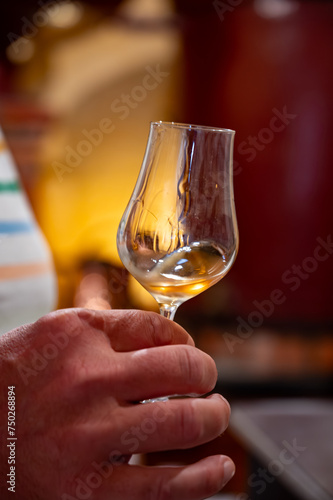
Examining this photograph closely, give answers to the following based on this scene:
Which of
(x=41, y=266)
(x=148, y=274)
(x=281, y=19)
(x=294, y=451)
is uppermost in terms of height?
(x=281, y=19)

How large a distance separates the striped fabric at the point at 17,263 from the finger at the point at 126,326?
0.53 meters

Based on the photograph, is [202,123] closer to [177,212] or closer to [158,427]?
[177,212]

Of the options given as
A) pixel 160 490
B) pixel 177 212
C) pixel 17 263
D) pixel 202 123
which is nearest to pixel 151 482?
pixel 160 490

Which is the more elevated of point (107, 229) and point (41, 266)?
point (41, 266)

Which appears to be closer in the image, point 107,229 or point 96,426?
point 96,426

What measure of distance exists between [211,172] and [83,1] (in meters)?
2.96

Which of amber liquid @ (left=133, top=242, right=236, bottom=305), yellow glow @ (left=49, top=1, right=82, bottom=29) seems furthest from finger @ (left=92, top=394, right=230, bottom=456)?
yellow glow @ (left=49, top=1, right=82, bottom=29)

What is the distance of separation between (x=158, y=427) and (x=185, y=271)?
19 cm

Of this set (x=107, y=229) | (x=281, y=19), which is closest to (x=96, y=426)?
(x=107, y=229)

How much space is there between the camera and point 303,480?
153 centimetres

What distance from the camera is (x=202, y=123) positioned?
346cm

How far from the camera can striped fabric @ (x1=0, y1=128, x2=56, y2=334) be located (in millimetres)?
1132

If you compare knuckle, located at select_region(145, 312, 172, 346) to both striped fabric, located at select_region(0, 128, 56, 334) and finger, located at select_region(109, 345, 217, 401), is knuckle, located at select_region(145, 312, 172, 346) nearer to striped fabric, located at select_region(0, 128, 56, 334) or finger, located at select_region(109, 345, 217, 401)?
finger, located at select_region(109, 345, 217, 401)

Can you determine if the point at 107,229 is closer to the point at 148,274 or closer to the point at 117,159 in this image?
the point at 117,159
